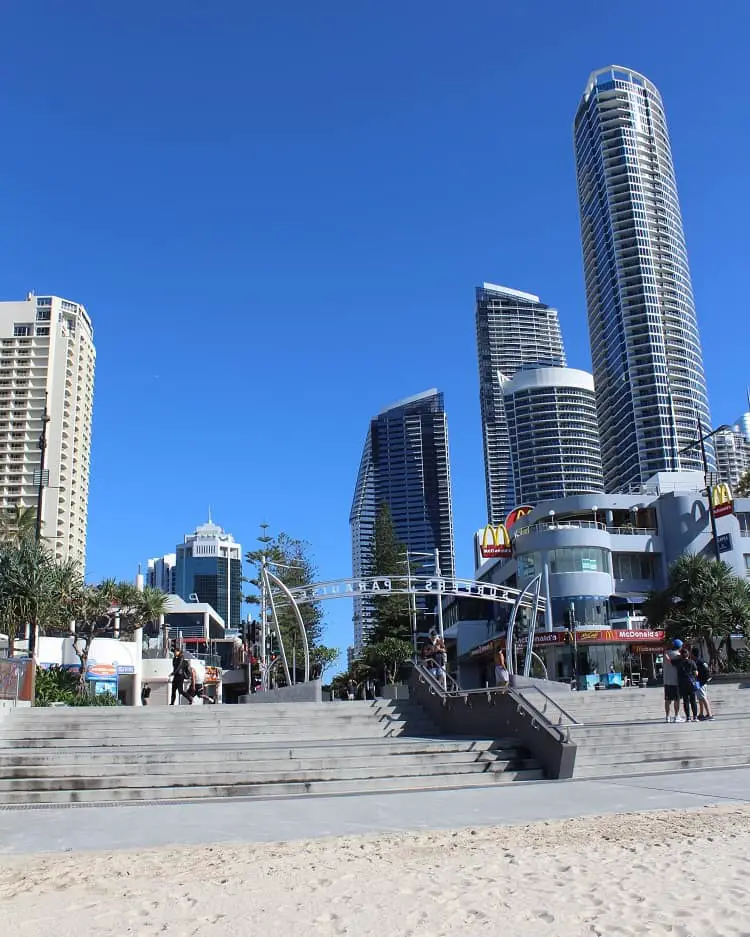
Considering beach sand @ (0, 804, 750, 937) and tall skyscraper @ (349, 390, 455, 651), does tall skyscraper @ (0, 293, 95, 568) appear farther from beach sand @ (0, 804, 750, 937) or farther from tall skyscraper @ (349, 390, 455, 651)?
beach sand @ (0, 804, 750, 937)

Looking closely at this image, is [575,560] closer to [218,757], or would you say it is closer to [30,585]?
[30,585]

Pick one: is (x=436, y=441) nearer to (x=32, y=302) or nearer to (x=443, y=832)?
(x=32, y=302)

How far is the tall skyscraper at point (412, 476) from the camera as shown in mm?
185250

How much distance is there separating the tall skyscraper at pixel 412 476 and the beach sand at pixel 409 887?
174940mm

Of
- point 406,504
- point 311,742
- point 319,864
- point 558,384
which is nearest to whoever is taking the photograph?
point 319,864

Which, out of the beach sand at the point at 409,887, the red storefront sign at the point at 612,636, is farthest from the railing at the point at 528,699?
the red storefront sign at the point at 612,636

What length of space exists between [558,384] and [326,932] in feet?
531

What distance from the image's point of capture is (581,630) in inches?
1901

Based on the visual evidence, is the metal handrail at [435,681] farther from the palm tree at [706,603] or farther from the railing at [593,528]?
the railing at [593,528]

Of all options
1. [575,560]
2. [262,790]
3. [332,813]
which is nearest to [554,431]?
[575,560]

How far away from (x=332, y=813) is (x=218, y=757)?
11.3ft

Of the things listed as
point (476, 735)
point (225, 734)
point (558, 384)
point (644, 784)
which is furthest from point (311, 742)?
point (558, 384)

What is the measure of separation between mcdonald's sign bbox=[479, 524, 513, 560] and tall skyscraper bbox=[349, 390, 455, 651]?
12459 centimetres

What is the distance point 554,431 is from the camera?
160m
